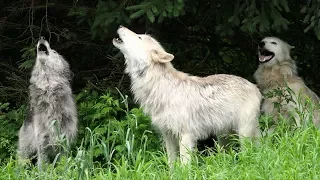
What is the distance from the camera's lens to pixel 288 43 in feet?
36.2

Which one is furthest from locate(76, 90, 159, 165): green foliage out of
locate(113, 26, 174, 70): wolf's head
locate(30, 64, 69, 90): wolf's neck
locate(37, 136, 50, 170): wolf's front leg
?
locate(30, 64, 69, 90): wolf's neck

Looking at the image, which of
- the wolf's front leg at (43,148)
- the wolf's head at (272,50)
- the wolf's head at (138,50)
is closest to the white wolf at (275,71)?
the wolf's head at (272,50)

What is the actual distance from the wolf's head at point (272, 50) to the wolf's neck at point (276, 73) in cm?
8

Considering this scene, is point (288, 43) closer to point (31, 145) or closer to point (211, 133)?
point (211, 133)

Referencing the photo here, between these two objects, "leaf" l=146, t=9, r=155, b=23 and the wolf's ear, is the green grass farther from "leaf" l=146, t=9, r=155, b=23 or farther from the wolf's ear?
"leaf" l=146, t=9, r=155, b=23

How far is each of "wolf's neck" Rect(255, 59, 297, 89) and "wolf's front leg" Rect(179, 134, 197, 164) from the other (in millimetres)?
Answer: 2458

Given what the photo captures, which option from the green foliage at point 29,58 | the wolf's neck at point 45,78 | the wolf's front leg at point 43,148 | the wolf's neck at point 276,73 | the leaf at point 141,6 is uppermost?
the leaf at point 141,6

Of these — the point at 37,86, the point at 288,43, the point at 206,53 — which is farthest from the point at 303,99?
the point at 37,86

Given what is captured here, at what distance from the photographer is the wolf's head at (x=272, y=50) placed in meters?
10.2

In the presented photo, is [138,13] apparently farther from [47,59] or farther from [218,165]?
[218,165]

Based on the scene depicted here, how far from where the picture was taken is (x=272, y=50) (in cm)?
1028

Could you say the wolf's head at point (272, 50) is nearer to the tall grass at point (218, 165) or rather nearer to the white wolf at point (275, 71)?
the white wolf at point (275, 71)

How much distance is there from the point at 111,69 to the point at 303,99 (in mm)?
3239

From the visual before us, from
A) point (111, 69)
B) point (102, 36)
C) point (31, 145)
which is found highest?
point (102, 36)
